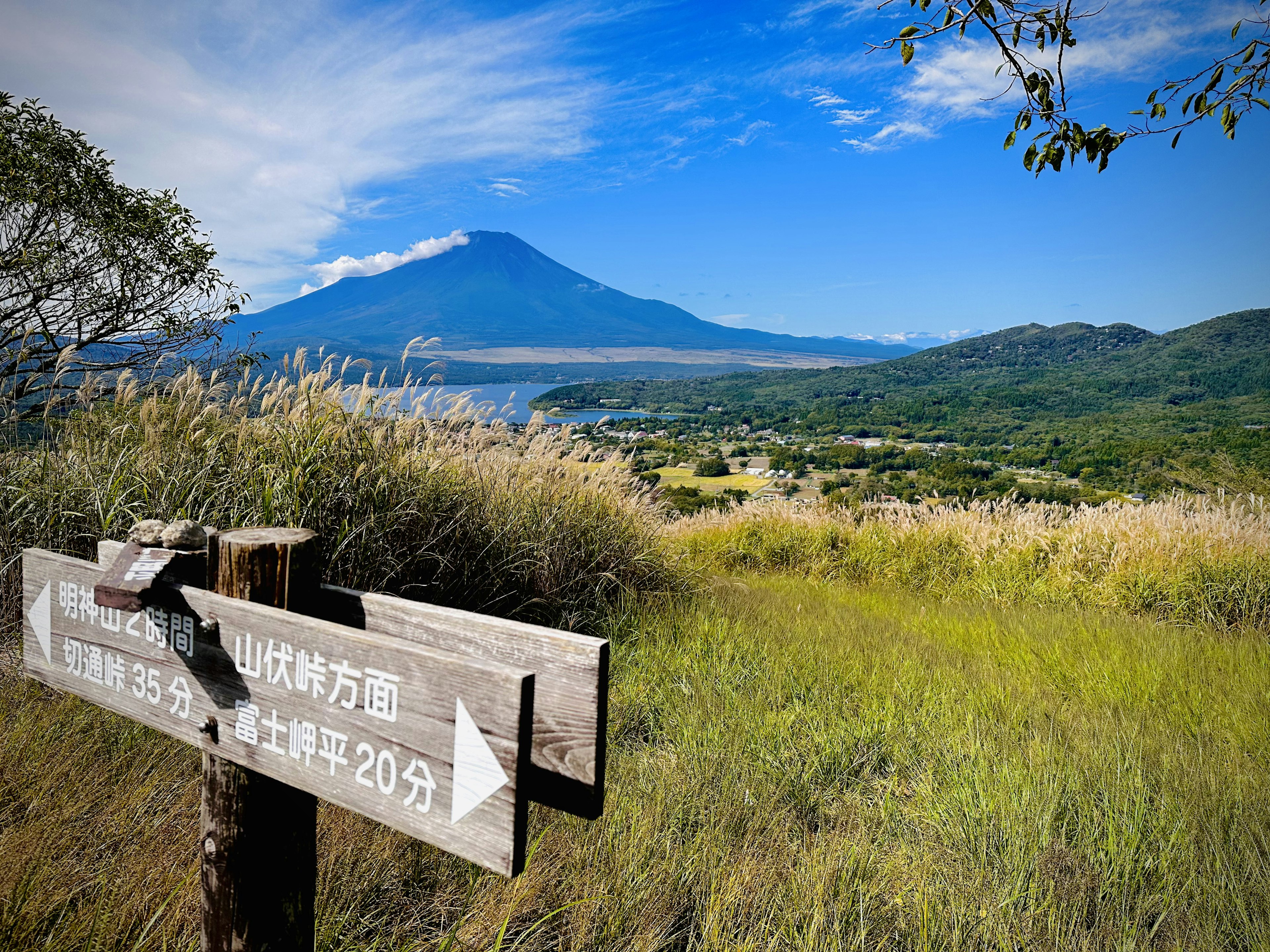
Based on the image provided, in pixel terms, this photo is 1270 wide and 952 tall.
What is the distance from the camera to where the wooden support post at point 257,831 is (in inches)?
50.0

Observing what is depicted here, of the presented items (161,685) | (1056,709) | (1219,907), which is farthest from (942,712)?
(161,685)

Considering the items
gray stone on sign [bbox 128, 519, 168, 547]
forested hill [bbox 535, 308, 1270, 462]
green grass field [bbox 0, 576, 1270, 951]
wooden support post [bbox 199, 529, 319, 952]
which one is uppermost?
forested hill [bbox 535, 308, 1270, 462]

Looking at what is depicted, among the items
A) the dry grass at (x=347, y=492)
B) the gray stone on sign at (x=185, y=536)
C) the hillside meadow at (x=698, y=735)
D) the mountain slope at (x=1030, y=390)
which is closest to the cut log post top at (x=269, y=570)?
the gray stone on sign at (x=185, y=536)

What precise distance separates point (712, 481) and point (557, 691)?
671 inches

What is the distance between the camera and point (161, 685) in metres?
1.40

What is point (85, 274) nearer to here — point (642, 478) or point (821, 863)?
point (642, 478)

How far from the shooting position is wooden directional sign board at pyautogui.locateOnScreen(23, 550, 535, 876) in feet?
3.11

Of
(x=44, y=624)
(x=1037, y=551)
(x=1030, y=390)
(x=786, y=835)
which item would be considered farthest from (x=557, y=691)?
(x=1030, y=390)

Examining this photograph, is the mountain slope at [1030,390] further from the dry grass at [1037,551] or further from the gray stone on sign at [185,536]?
the gray stone on sign at [185,536]

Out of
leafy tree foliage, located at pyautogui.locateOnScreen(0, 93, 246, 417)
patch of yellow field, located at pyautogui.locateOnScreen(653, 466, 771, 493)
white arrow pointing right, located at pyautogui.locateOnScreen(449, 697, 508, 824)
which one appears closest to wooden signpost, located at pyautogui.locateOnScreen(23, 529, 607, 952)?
white arrow pointing right, located at pyautogui.locateOnScreen(449, 697, 508, 824)

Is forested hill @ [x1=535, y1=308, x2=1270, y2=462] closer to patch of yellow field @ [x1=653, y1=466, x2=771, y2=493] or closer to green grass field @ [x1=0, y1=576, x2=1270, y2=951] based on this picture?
patch of yellow field @ [x1=653, y1=466, x2=771, y2=493]

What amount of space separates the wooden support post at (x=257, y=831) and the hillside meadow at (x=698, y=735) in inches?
22.0

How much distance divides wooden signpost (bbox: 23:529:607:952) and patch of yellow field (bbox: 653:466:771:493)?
12673 mm

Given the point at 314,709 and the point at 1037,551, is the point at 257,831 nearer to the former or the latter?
the point at 314,709
